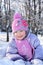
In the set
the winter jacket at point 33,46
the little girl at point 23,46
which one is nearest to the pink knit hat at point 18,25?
→ the little girl at point 23,46

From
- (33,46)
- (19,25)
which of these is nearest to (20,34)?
(19,25)

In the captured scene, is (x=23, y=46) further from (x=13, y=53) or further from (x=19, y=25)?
(x=19, y=25)

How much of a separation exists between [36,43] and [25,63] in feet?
1.23

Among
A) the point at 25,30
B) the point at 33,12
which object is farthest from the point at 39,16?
the point at 25,30

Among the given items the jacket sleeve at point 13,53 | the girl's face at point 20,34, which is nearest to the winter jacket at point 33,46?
the jacket sleeve at point 13,53

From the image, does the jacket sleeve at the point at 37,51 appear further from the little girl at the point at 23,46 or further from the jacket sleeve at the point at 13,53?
the jacket sleeve at the point at 13,53

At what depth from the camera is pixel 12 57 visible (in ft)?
9.42

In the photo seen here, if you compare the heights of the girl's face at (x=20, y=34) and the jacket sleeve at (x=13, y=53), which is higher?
the girl's face at (x=20, y=34)

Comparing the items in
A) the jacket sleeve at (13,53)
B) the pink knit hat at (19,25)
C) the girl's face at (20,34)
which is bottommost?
the jacket sleeve at (13,53)

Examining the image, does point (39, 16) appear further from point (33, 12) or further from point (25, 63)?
point (25, 63)

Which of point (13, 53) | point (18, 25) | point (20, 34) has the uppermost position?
point (18, 25)

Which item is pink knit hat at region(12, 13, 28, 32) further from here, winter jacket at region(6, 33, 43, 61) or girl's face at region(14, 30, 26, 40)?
winter jacket at region(6, 33, 43, 61)

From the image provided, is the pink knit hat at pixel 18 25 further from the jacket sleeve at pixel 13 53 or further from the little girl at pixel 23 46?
the jacket sleeve at pixel 13 53

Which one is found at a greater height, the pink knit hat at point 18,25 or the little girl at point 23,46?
the pink knit hat at point 18,25
